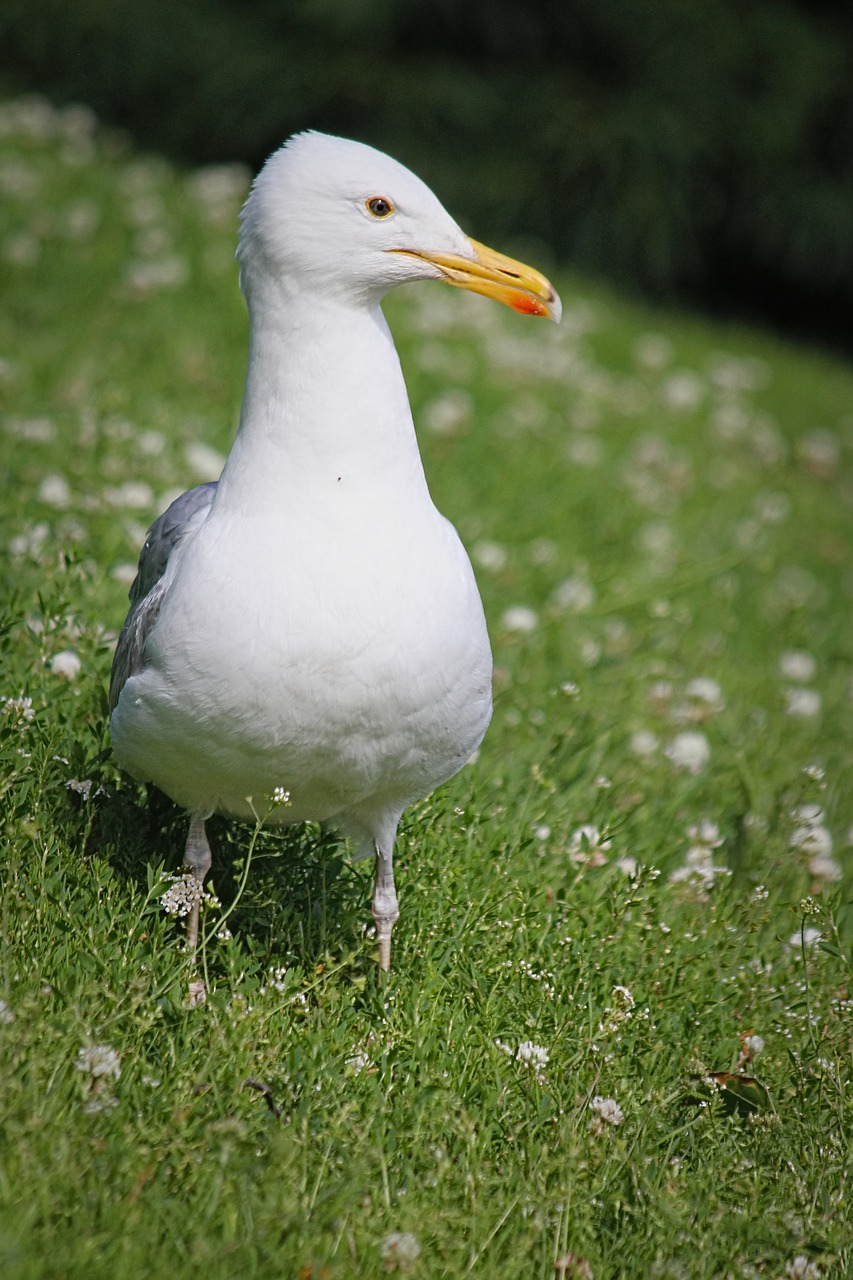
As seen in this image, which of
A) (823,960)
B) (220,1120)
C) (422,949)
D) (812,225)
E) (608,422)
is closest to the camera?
(220,1120)

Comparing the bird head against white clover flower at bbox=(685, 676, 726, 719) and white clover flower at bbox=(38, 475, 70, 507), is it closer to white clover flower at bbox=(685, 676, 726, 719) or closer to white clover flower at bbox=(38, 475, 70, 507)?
white clover flower at bbox=(38, 475, 70, 507)

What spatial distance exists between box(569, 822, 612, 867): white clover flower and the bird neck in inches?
42.7

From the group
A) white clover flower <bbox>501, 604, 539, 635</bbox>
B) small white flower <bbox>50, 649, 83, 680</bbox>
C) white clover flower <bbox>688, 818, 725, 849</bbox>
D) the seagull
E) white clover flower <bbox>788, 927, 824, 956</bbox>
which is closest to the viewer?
the seagull

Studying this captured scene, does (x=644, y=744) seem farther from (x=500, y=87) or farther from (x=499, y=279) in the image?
(x=500, y=87)

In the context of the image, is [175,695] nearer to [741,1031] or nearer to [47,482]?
[741,1031]

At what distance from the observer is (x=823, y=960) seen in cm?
327

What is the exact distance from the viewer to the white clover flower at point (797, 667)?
492cm

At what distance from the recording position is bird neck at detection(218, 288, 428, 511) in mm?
2557

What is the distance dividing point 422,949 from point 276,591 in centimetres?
99

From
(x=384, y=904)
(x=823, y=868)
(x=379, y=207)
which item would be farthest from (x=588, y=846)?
(x=379, y=207)

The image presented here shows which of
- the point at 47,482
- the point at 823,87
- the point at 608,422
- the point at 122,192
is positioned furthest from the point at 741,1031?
the point at 823,87

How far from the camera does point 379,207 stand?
2.61 meters

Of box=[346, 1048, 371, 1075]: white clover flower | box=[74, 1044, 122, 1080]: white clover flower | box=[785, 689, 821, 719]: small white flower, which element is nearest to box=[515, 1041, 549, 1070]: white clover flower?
box=[346, 1048, 371, 1075]: white clover flower

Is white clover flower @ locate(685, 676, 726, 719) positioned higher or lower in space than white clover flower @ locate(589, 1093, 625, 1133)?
lower
